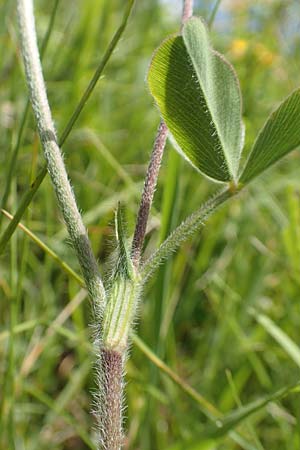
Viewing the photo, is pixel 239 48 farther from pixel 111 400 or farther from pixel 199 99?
pixel 111 400

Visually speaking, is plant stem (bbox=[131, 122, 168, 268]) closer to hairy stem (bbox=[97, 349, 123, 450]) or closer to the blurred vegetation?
hairy stem (bbox=[97, 349, 123, 450])

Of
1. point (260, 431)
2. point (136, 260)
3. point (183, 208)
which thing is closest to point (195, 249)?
point (183, 208)

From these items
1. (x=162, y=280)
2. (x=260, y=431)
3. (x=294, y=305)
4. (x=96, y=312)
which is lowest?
(x=260, y=431)

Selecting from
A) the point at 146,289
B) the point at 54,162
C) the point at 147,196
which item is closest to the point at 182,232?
the point at 147,196

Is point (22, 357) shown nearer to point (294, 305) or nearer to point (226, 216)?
point (294, 305)

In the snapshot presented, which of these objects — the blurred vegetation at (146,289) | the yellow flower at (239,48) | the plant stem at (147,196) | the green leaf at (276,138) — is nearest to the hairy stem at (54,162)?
the plant stem at (147,196)

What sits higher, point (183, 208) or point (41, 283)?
point (183, 208)
